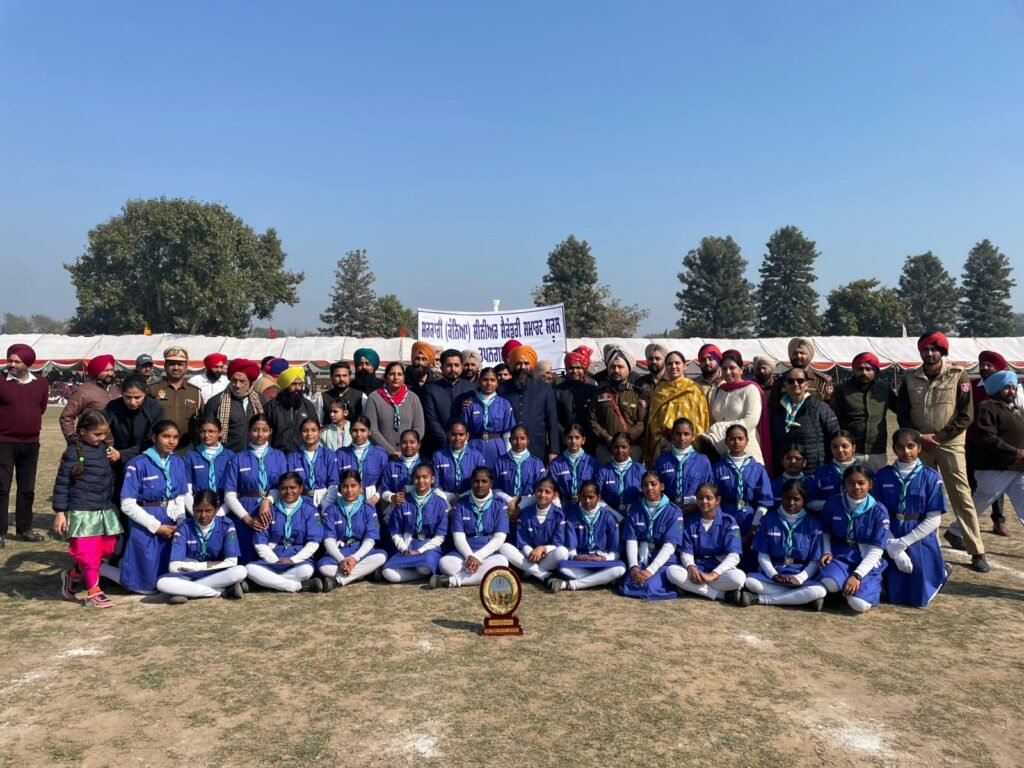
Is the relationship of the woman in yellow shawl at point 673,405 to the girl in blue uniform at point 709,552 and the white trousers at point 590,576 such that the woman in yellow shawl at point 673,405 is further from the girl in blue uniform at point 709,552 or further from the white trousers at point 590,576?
the white trousers at point 590,576

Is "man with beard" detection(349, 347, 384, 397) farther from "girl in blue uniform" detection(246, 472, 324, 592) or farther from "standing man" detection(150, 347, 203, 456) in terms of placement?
"girl in blue uniform" detection(246, 472, 324, 592)

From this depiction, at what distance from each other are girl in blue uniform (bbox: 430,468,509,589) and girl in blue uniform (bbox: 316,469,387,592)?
0.62m

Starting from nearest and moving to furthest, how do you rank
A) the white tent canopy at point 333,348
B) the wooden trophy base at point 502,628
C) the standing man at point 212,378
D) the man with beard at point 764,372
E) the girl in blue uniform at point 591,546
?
the wooden trophy base at point 502,628, the girl in blue uniform at point 591,546, the man with beard at point 764,372, the standing man at point 212,378, the white tent canopy at point 333,348

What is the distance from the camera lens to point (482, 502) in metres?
6.45

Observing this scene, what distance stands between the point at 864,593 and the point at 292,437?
4.97 metres

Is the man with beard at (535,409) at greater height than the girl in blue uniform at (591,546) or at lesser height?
greater

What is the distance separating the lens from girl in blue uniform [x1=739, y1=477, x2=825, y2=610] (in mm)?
5473

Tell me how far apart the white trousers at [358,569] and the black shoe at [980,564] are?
5.09m

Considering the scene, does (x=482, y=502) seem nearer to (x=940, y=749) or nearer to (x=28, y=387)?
(x=940, y=749)

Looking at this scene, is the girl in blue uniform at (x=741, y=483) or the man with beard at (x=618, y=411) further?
the man with beard at (x=618, y=411)

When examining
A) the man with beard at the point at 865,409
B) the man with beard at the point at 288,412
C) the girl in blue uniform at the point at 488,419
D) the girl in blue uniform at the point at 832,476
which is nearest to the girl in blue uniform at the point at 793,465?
the girl in blue uniform at the point at 832,476

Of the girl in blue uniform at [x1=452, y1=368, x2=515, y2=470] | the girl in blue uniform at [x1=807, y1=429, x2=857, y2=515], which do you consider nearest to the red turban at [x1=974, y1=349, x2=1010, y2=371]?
the girl in blue uniform at [x1=807, y1=429, x2=857, y2=515]

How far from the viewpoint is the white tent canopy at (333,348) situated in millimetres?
31266

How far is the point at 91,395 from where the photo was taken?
7.48 metres
